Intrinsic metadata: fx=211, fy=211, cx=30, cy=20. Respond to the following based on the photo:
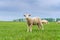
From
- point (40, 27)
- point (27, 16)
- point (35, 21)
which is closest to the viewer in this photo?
point (27, 16)

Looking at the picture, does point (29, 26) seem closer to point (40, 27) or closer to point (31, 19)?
point (31, 19)

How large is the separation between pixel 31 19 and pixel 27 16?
947 mm

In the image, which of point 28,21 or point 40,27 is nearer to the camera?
point 28,21

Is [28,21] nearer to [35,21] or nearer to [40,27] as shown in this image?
[35,21]

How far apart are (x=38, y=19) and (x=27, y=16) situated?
7.47 ft

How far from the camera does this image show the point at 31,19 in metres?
20.1

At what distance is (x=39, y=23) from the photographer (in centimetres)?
2155

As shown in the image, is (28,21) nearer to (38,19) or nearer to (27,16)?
(27,16)

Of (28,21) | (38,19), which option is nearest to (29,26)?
(28,21)

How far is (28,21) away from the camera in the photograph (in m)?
19.5

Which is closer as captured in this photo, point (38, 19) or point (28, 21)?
point (28, 21)

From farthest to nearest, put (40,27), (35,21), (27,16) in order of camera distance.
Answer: (40,27) < (35,21) < (27,16)

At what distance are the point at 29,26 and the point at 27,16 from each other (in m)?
1.01

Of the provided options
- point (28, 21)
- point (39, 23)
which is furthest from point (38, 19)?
point (28, 21)
